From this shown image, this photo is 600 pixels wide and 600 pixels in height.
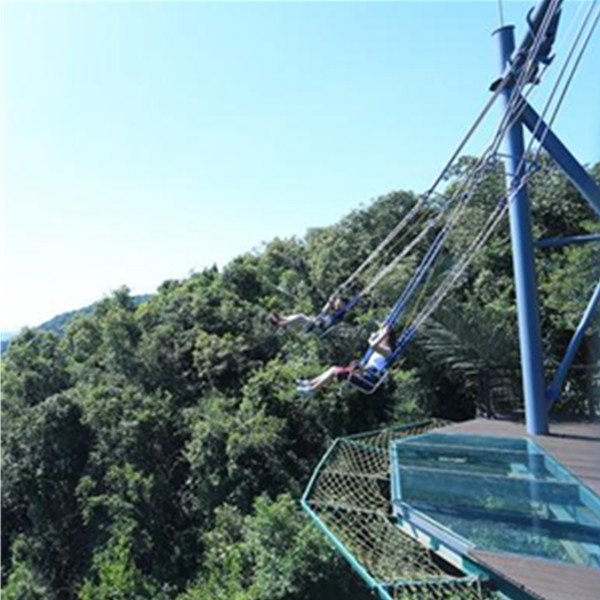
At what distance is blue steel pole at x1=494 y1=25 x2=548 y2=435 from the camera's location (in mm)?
5418

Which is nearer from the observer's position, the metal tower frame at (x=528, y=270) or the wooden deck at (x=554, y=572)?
the wooden deck at (x=554, y=572)

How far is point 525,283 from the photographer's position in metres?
5.55

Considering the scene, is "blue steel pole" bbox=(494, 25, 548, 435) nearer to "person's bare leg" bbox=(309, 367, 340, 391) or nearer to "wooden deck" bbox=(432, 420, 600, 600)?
"wooden deck" bbox=(432, 420, 600, 600)

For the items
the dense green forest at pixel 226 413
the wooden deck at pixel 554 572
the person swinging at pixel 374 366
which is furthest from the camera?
the dense green forest at pixel 226 413

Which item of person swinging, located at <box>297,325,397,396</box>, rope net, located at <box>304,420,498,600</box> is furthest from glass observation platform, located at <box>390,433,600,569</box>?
person swinging, located at <box>297,325,397,396</box>

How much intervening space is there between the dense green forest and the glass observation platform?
1.97 meters

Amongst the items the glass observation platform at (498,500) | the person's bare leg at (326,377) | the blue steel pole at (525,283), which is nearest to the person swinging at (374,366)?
the person's bare leg at (326,377)

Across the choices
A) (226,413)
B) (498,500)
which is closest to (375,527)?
(498,500)

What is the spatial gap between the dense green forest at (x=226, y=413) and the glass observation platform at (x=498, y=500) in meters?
1.97

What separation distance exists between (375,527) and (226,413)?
7.89 metres

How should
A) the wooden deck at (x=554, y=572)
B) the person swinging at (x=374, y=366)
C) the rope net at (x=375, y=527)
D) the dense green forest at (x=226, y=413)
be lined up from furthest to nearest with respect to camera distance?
the dense green forest at (x=226, y=413) < the person swinging at (x=374, y=366) < the rope net at (x=375, y=527) < the wooden deck at (x=554, y=572)

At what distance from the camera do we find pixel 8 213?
145cm

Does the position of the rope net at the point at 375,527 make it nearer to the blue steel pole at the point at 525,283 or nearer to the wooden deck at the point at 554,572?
the wooden deck at the point at 554,572

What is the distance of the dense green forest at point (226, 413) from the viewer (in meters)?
7.83
